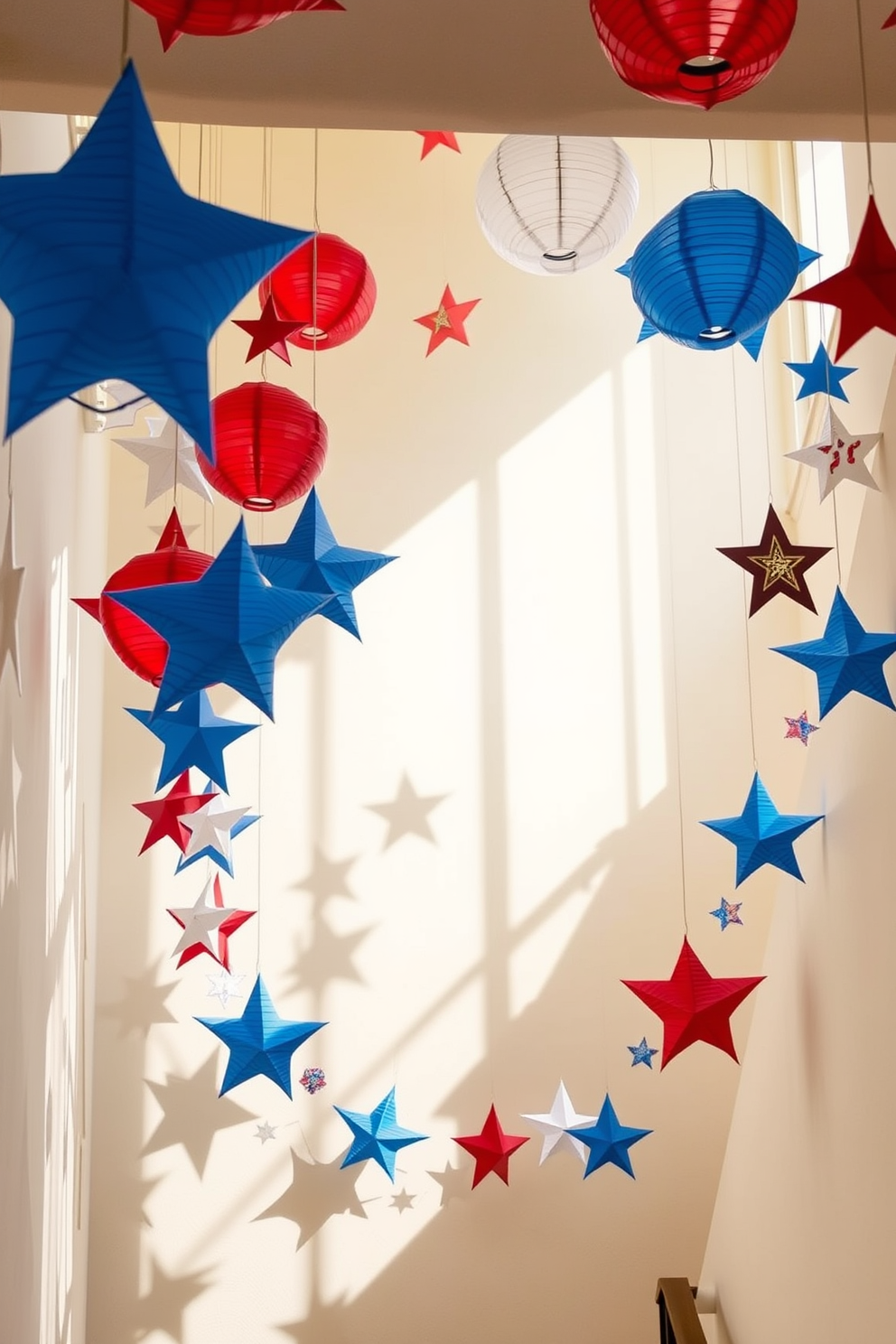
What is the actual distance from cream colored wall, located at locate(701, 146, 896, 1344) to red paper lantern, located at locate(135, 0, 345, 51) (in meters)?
2.19

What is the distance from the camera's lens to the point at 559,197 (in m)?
3.39

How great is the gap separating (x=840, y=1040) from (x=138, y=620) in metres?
2.14

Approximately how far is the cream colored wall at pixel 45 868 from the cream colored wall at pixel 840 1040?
203 centimetres

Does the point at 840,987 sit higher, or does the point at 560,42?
the point at 560,42

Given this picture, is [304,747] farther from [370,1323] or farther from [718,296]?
[718,296]

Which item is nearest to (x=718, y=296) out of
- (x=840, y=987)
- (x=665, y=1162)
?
(x=840, y=987)

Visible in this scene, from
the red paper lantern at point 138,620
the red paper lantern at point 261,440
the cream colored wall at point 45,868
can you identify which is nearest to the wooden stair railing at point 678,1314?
the cream colored wall at point 45,868

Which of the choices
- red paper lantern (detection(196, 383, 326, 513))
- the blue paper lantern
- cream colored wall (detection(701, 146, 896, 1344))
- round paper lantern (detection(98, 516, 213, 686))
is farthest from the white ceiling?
round paper lantern (detection(98, 516, 213, 686))

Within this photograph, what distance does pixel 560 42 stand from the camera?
2.49 meters

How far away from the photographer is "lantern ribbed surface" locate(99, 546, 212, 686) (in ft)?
10.3

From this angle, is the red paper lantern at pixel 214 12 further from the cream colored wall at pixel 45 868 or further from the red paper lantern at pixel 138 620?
the red paper lantern at pixel 138 620

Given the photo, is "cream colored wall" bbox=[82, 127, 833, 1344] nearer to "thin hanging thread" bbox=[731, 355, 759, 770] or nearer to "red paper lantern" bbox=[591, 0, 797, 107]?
"thin hanging thread" bbox=[731, 355, 759, 770]

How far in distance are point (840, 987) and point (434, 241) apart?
4.66m

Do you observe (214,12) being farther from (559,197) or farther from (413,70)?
(559,197)
